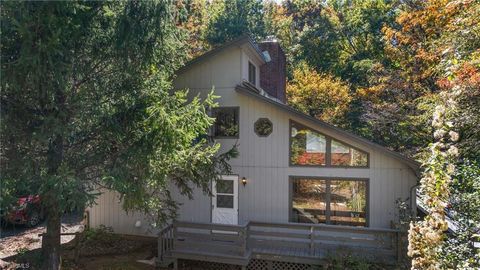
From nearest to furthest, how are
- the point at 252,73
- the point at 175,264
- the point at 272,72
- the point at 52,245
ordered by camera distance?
the point at 52,245, the point at 175,264, the point at 252,73, the point at 272,72

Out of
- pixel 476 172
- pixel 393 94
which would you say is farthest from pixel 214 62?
pixel 393 94

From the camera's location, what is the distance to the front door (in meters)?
10.4

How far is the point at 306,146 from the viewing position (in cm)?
985

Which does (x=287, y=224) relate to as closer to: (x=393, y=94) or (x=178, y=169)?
(x=178, y=169)

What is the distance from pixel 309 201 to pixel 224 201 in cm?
274

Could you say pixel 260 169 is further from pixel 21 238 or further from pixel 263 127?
pixel 21 238

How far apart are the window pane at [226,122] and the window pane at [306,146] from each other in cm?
190

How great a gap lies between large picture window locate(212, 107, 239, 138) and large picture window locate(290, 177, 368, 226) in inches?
98.9

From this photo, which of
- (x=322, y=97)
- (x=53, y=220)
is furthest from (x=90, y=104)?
(x=322, y=97)

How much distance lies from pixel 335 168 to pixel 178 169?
4642 millimetres

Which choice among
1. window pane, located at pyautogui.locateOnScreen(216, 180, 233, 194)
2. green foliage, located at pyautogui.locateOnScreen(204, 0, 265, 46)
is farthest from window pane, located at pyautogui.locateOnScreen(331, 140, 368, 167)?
green foliage, located at pyautogui.locateOnScreen(204, 0, 265, 46)

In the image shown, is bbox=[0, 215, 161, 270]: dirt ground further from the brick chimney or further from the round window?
the brick chimney

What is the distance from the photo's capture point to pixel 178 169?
323 inches

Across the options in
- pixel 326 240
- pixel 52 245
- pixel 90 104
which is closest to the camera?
pixel 90 104
